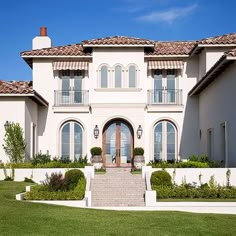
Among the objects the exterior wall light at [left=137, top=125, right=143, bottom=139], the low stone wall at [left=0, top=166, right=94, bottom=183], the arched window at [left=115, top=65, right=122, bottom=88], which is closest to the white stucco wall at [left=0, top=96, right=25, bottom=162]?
the low stone wall at [left=0, top=166, right=94, bottom=183]

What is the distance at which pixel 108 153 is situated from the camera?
37906 mm

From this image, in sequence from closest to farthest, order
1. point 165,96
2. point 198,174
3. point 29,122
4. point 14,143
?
1. point 198,174
2. point 14,143
3. point 29,122
4. point 165,96

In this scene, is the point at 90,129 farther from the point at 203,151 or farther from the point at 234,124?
the point at 234,124

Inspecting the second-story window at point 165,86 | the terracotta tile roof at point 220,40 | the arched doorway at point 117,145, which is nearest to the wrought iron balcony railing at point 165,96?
the second-story window at point 165,86

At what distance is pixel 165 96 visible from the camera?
37969 millimetres

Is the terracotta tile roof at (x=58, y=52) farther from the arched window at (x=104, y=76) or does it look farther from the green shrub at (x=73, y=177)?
the green shrub at (x=73, y=177)

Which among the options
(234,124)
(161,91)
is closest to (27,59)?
(161,91)

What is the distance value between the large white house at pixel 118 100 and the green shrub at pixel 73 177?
7.23 metres

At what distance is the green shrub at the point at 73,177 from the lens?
27778 mm

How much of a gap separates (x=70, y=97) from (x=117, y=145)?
5.04m

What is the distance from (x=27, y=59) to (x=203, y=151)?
48.5 feet

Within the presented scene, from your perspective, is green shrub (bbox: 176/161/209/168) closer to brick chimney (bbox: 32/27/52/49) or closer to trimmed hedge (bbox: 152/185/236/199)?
trimmed hedge (bbox: 152/185/236/199)

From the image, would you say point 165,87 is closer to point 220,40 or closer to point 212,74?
point 220,40

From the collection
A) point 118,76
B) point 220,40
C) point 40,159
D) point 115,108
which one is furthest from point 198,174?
point 118,76
